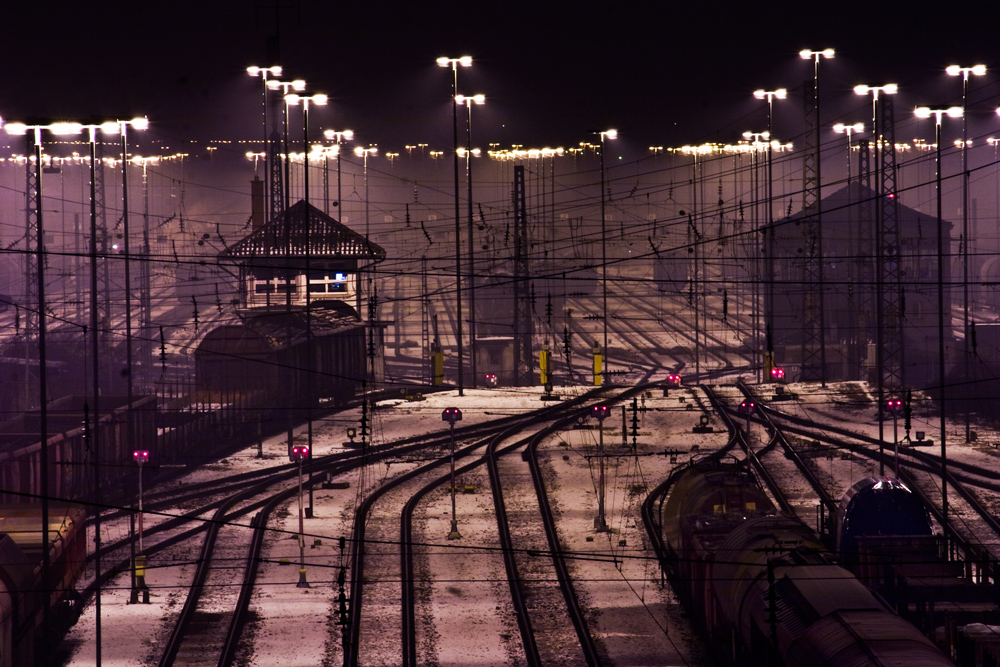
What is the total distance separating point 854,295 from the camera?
51344 mm

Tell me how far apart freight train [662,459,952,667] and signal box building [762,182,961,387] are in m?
24.0

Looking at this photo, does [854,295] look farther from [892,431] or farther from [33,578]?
[33,578]

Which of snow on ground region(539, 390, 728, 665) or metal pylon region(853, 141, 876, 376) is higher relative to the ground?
metal pylon region(853, 141, 876, 376)

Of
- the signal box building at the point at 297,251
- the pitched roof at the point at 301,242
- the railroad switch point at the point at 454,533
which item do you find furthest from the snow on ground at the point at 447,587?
the pitched roof at the point at 301,242

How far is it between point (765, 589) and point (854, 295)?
122ft

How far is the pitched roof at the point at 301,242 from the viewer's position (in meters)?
45.2

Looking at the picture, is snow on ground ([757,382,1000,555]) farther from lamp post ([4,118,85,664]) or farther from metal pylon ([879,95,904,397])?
lamp post ([4,118,85,664])

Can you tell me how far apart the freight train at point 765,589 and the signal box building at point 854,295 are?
24.0 metres

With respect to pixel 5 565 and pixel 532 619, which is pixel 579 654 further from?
pixel 5 565

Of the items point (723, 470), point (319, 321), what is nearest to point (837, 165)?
point (319, 321)

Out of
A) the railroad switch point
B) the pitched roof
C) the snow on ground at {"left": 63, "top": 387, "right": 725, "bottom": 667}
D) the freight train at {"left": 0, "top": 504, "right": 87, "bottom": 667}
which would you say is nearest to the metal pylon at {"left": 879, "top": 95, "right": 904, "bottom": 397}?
the snow on ground at {"left": 63, "top": 387, "right": 725, "bottom": 667}

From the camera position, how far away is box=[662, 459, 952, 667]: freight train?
14.2 metres

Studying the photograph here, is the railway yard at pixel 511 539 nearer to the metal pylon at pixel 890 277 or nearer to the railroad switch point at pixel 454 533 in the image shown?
the railroad switch point at pixel 454 533

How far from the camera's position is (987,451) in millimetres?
34094
